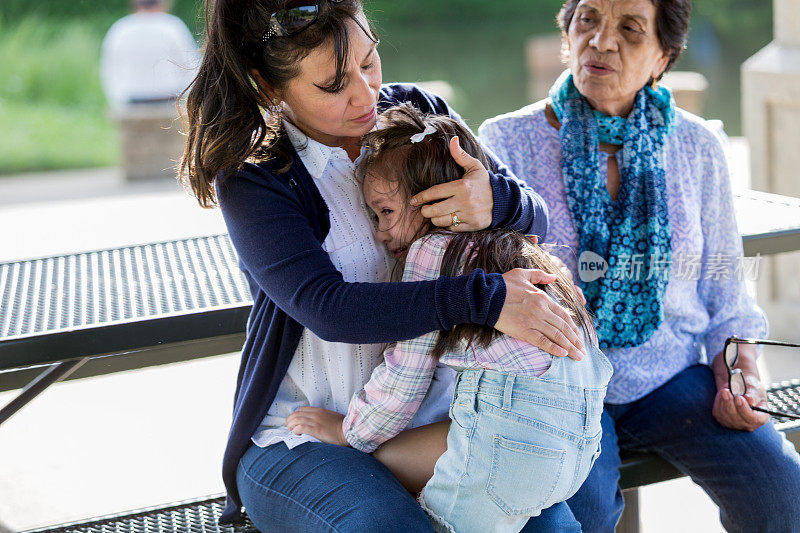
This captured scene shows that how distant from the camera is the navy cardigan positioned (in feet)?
5.45

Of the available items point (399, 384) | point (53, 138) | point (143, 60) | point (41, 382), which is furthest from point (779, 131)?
point (53, 138)

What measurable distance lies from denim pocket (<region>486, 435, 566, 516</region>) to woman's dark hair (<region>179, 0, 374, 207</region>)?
0.67m

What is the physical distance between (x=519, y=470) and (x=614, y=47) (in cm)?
112

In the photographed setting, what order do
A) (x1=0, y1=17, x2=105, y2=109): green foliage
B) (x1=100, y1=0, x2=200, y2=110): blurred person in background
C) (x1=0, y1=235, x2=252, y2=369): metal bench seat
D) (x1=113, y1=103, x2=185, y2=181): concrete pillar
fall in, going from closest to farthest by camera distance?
(x1=0, y1=235, x2=252, y2=369): metal bench seat < (x1=113, y1=103, x2=185, y2=181): concrete pillar < (x1=100, y1=0, x2=200, y2=110): blurred person in background < (x1=0, y1=17, x2=105, y2=109): green foliage

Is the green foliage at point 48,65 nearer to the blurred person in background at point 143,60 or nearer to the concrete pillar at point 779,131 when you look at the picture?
the blurred person in background at point 143,60

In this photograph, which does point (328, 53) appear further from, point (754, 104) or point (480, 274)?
point (754, 104)

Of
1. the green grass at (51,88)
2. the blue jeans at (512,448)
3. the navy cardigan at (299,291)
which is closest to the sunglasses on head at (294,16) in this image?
the navy cardigan at (299,291)

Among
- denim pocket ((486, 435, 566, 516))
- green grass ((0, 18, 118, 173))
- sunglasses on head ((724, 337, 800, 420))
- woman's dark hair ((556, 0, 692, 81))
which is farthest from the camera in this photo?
green grass ((0, 18, 118, 173))

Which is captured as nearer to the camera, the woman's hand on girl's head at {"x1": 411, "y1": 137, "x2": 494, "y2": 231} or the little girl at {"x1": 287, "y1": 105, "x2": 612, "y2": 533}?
the little girl at {"x1": 287, "y1": 105, "x2": 612, "y2": 533}

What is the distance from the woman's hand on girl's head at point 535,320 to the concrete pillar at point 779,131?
3.16m

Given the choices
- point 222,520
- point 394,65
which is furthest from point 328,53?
point 394,65

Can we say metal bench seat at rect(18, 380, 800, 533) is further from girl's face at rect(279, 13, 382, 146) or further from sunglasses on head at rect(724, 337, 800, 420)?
girl's face at rect(279, 13, 382, 146)

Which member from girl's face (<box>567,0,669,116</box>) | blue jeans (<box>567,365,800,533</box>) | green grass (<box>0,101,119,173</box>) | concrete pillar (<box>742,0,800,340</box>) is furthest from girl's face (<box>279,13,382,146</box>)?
green grass (<box>0,101,119,173</box>)

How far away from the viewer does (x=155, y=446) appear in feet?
12.6
